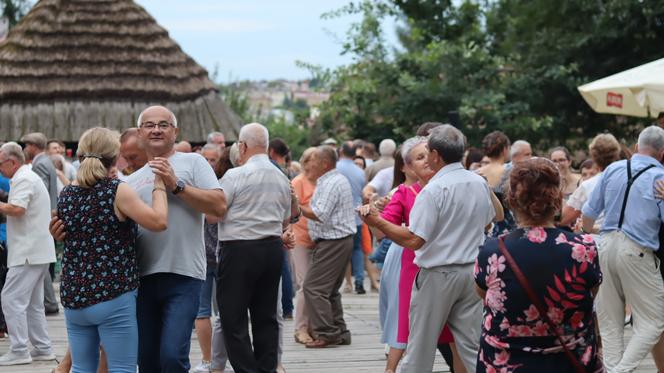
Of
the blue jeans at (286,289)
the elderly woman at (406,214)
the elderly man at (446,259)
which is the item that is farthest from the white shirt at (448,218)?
the blue jeans at (286,289)

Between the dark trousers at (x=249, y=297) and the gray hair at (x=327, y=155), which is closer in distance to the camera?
the dark trousers at (x=249, y=297)

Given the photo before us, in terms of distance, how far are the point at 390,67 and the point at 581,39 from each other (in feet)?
14.0

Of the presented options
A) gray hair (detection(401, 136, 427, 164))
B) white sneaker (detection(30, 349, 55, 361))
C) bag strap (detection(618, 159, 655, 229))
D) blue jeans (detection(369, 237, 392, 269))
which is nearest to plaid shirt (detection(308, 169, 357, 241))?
blue jeans (detection(369, 237, 392, 269))

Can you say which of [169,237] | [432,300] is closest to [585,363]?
[432,300]

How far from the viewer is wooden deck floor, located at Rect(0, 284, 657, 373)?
9.58m

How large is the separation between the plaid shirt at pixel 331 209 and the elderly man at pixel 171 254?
3959mm

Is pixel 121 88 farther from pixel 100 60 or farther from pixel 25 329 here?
pixel 25 329

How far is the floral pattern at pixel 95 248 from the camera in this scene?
20.0ft

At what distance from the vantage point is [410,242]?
21.6ft

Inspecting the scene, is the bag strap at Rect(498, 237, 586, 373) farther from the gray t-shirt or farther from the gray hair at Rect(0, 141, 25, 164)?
the gray hair at Rect(0, 141, 25, 164)

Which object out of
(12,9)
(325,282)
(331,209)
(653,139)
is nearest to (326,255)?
(325,282)

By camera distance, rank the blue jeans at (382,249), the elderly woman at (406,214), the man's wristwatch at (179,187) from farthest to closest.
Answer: the blue jeans at (382,249), the elderly woman at (406,214), the man's wristwatch at (179,187)

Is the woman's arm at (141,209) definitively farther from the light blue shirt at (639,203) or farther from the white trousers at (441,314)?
the light blue shirt at (639,203)

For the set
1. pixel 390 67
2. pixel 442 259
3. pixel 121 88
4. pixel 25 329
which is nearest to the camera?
pixel 442 259
